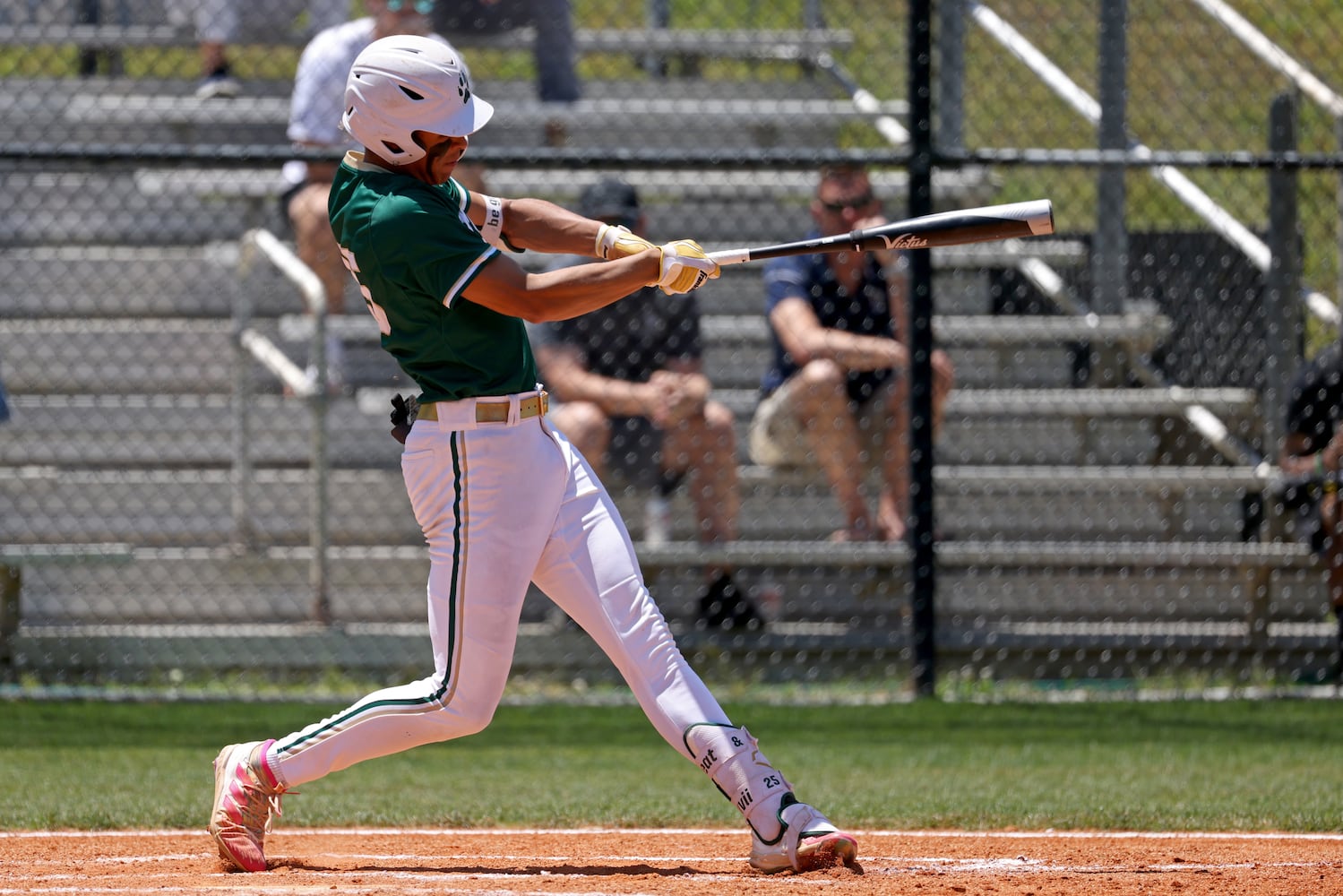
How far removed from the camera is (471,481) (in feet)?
11.7

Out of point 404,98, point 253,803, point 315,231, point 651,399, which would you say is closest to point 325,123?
point 315,231

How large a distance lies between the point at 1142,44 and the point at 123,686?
650 cm

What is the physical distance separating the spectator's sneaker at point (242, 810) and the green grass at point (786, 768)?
2.54 ft

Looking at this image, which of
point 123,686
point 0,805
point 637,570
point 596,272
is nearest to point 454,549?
point 637,570

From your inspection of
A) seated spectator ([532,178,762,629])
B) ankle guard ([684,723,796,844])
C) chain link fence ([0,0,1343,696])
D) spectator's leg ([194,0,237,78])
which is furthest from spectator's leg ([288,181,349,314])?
ankle guard ([684,723,796,844])

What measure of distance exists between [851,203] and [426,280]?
11.9 ft

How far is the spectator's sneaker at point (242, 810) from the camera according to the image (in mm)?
3662

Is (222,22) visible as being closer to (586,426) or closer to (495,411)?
(586,426)

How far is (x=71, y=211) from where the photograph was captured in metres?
9.02

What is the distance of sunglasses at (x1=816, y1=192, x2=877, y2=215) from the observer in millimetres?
6766

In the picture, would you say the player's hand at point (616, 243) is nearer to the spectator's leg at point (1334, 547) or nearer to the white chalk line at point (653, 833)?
the white chalk line at point (653, 833)

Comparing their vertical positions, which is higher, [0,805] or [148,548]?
[0,805]

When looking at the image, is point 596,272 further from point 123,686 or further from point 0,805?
point 123,686

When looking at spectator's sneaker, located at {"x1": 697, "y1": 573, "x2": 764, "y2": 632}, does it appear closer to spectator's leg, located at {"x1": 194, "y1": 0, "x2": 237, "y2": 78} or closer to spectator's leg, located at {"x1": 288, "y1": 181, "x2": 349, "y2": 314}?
spectator's leg, located at {"x1": 288, "y1": 181, "x2": 349, "y2": 314}
